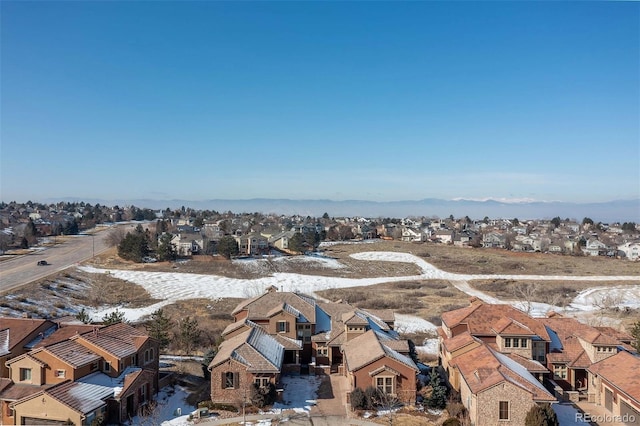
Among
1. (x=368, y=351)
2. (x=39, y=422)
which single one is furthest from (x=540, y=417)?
(x=39, y=422)

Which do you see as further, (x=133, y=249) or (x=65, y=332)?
(x=133, y=249)

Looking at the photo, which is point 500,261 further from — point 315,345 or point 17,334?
point 17,334

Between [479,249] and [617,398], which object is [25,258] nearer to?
[617,398]

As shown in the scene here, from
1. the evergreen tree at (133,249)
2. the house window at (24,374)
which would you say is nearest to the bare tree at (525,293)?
the house window at (24,374)

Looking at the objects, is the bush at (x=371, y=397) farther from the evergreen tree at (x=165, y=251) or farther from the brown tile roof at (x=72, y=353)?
the evergreen tree at (x=165, y=251)

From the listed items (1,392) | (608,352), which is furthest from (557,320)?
(1,392)

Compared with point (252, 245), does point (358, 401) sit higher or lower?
lower
